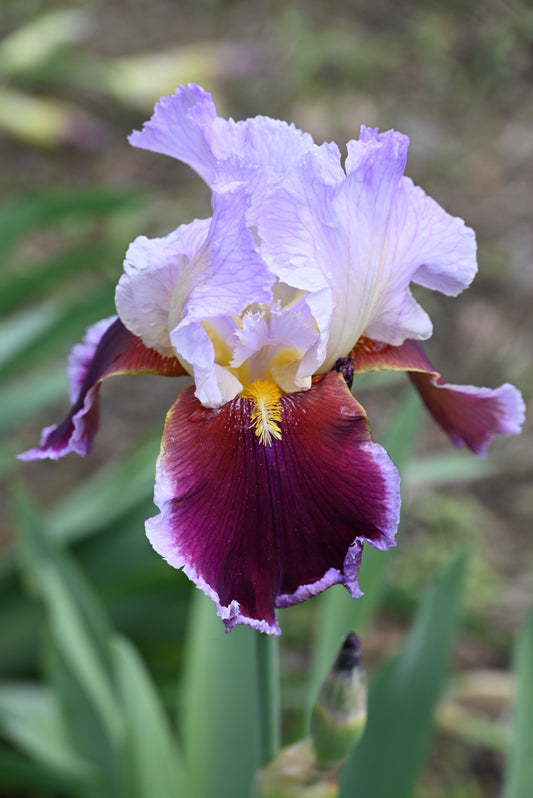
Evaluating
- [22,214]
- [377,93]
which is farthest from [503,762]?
[377,93]

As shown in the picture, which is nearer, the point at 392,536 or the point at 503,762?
the point at 392,536

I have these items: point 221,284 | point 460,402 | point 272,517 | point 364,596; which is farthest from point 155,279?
point 364,596

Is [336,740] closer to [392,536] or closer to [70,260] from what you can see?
[392,536]

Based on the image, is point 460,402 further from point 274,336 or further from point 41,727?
point 41,727

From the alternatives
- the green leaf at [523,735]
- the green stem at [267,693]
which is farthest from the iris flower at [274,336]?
the green leaf at [523,735]

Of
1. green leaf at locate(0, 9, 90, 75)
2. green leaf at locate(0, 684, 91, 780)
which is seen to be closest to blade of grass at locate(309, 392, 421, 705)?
green leaf at locate(0, 684, 91, 780)

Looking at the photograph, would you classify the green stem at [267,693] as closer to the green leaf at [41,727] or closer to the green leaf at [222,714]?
the green leaf at [222,714]
